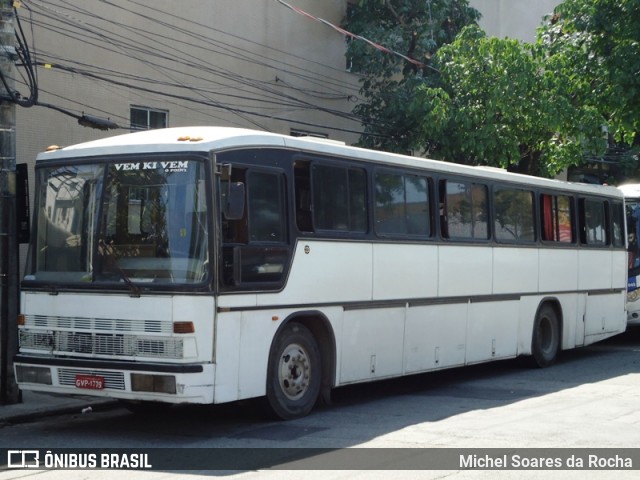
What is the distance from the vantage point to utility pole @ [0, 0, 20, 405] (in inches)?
474

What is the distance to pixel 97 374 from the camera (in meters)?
9.97

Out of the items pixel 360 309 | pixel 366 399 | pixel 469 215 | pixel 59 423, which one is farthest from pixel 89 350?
pixel 469 215

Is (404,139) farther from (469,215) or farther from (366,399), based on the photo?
(366,399)

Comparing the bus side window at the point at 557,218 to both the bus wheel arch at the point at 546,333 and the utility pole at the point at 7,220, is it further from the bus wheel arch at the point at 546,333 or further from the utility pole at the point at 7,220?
the utility pole at the point at 7,220

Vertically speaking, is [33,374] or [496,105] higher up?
[496,105]

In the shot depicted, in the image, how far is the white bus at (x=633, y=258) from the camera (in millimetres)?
20812

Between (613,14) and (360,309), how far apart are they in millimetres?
10784

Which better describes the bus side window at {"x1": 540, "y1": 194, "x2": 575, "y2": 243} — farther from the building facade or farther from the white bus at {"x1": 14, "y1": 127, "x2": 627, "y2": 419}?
the building facade

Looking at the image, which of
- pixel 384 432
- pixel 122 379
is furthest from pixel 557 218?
pixel 122 379

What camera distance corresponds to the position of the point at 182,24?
63.2 ft

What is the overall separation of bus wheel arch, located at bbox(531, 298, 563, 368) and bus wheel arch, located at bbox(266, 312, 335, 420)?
577 centimetres

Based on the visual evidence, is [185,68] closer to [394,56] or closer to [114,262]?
[394,56]

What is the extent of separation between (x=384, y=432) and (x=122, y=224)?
337cm

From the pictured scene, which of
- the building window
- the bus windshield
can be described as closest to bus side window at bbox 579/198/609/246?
the building window
